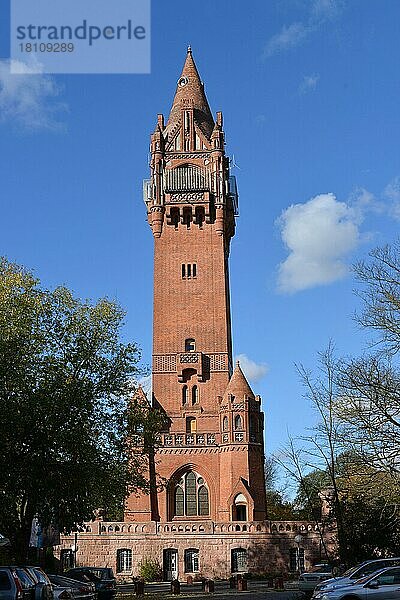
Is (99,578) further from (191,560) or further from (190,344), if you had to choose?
(190,344)

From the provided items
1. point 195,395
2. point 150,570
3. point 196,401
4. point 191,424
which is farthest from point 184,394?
point 150,570

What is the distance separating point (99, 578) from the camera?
34625 millimetres

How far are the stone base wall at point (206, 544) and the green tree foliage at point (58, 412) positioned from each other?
775 inches

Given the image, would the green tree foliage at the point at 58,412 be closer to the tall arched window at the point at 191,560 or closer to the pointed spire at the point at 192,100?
the tall arched window at the point at 191,560

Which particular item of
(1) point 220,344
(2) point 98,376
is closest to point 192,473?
(1) point 220,344

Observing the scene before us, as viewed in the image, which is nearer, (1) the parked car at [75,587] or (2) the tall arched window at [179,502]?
(1) the parked car at [75,587]

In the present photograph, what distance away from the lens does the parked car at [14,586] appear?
1716cm

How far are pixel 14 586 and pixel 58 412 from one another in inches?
350

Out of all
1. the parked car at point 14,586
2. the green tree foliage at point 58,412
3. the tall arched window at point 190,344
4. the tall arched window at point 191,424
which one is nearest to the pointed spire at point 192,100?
the tall arched window at point 190,344

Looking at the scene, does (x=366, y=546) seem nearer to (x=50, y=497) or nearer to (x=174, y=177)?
(x=50, y=497)

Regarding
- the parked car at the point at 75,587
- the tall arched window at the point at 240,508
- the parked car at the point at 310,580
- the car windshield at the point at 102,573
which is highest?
the tall arched window at the point at 240,508

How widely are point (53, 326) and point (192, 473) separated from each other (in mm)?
28624

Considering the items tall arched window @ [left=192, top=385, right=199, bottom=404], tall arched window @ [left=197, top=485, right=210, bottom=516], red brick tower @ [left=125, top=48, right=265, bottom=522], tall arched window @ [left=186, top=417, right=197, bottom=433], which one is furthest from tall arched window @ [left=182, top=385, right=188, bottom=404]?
tall arched window @ [left=197, top=485, right=210, bottom=516]

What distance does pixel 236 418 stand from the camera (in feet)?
180
